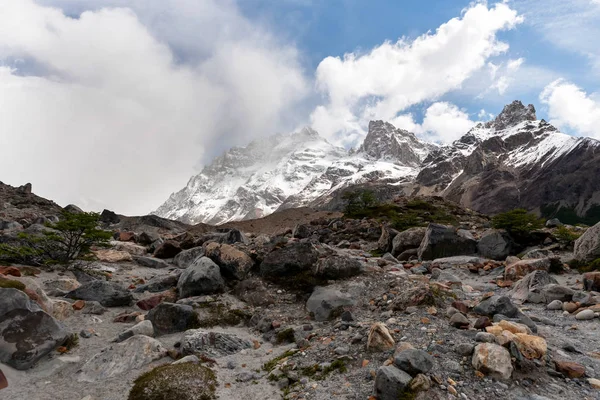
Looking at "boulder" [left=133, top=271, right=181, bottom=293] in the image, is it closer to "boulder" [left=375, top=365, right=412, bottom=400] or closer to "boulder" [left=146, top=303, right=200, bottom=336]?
"boulder" [left=146, top=303, right=200, bottom=336]

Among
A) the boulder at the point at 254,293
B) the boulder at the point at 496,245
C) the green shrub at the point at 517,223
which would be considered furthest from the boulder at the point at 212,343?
the green shrub at the point at 517,223

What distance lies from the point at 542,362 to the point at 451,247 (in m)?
13.6

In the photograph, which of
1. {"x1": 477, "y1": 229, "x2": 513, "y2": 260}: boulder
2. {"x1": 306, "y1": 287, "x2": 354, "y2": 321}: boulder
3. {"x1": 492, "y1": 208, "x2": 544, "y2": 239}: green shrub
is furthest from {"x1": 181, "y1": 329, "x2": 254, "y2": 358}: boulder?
{"x1": 492, "y1": 208, "x2": 544, "y2": 239}: green shrub

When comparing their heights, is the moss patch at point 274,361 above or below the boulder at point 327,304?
below

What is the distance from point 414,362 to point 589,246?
13420 millimetres

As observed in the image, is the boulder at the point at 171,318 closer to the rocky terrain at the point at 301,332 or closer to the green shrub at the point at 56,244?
the rocky terrain at the point at 301,332

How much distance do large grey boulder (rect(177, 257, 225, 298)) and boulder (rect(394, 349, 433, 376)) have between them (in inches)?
309

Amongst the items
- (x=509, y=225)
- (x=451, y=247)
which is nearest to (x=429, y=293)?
(x=451, y=247)

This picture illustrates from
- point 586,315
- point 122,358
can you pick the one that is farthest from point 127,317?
point 586,315

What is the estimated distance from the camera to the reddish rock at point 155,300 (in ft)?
38.4

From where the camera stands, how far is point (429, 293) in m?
9.23

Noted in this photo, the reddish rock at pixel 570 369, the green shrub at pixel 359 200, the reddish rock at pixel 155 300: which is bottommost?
the reddish rock at pixel 570 369

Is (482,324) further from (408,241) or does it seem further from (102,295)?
(408,241)

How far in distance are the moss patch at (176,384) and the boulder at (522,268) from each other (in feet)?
37.7
